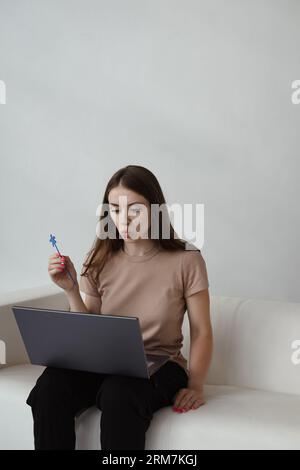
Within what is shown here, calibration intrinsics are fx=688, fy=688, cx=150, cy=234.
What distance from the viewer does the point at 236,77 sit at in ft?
8.52

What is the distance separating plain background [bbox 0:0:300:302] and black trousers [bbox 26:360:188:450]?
1.04m

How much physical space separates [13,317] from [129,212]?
62 cm

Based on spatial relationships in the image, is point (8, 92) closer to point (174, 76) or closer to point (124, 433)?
point (174, 76)

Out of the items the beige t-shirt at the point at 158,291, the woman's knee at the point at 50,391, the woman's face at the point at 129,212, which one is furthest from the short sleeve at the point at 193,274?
the woman's knee at the point at 50,391

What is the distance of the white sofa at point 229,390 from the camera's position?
5.18 feet

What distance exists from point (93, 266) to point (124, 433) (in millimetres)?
537

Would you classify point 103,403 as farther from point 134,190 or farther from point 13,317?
point 13,317

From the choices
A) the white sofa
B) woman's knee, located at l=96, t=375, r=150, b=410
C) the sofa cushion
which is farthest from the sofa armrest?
woman's knee, located at l=96, t=375, r=150, b=410

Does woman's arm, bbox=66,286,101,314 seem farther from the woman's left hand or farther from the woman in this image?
the woman's left hand

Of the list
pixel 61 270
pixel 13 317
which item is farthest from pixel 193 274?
pixel 13 317

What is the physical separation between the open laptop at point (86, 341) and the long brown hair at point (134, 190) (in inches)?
11.2

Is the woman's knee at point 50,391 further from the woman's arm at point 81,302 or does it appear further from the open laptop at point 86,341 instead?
the woman's arm at point 81,302

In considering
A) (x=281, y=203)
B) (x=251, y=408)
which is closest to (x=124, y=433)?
(x=251, y=408)

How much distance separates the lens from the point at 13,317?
215 cm
